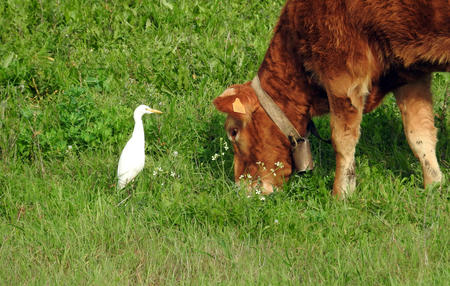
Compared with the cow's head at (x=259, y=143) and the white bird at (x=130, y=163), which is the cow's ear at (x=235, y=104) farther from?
the white bird at (x=130, y=163)

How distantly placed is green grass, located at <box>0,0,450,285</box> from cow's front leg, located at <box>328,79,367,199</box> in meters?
0.12

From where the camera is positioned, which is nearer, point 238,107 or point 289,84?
point 238,107

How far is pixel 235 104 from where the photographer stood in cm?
512

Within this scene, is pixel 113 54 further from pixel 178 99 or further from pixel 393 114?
pixel 393 114

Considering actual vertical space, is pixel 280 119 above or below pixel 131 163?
above

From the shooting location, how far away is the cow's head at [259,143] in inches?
207

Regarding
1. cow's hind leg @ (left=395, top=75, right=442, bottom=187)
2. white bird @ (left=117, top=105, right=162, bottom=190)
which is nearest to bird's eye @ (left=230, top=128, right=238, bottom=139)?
white bird @ (left=117, top=105, right=162, bottom=190)

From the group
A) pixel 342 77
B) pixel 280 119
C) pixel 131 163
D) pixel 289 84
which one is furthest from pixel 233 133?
pixel 342 77

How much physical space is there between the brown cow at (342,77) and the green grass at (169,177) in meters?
0.23

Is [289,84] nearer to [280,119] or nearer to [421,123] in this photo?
[280,119]

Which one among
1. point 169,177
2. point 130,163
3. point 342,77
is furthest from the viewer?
point 169,177

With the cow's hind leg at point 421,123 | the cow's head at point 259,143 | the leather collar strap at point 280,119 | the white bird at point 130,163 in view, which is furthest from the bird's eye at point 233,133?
the cow's hind leg at point 421,123

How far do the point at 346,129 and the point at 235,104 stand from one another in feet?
2.60

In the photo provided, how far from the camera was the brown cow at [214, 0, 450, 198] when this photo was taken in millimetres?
4656
